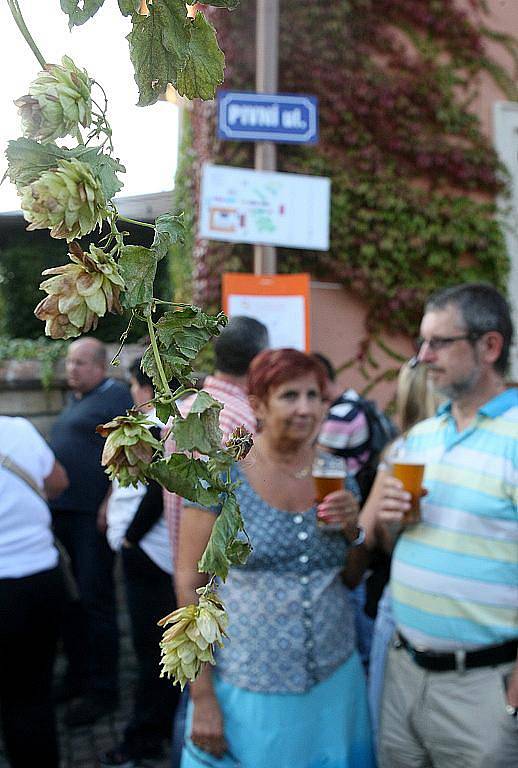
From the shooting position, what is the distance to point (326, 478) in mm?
2199

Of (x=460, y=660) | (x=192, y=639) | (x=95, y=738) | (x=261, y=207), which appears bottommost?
(x=95, y=738)

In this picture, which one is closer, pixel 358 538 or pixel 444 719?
pixel 444 719

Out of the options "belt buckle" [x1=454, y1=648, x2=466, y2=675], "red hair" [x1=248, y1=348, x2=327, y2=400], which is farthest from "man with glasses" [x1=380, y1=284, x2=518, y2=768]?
"red hair" [x1=248, y1=348, x2=327, y2=400]

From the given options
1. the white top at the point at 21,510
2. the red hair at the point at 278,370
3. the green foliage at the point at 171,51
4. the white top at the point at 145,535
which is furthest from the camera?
the white top at the point at 145,535

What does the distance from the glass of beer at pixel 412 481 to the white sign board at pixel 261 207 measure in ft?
6.17

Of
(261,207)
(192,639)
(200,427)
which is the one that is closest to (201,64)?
(200,427)

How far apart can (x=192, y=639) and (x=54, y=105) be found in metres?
0.31

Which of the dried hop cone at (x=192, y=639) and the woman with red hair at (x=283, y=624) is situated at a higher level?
the dried hop cone at (x=192, y=639)

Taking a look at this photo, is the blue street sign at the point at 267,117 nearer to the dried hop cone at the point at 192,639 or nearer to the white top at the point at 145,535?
the white top at the point at 145,535

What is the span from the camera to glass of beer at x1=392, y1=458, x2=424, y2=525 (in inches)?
86.7

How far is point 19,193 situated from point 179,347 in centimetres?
13

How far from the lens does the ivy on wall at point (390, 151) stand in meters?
5.22

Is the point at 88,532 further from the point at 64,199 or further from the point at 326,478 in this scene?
the point at 64,199

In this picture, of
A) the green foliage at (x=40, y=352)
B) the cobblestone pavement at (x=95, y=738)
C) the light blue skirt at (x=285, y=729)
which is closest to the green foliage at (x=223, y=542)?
the light blue skirt at (x=285, y=729)
